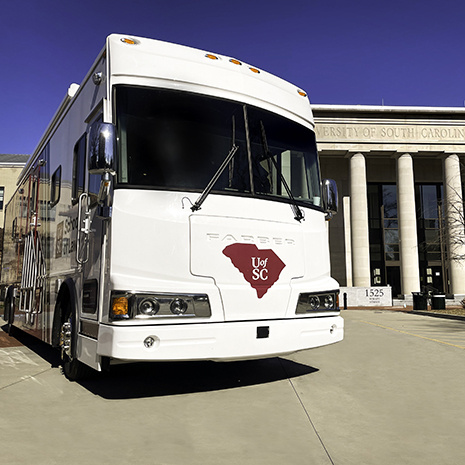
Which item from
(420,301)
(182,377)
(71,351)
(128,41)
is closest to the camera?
(128,41)

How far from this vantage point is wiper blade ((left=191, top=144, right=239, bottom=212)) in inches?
190

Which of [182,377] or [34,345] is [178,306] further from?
[34,345]

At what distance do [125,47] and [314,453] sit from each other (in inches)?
166

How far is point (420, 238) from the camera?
40.5 meters

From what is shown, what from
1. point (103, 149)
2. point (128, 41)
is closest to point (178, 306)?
point (103, 149)

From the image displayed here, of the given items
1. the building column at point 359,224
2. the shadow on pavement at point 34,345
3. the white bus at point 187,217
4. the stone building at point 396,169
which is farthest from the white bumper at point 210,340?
the building column at point 359,224

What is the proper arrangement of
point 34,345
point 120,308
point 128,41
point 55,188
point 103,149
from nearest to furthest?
point 120,308, point 103,149, point 128,41, point 55,188, point 34,345

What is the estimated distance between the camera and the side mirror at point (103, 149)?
176 inches

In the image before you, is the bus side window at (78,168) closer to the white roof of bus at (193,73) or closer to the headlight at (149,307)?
the white roof of bus at (193,73)

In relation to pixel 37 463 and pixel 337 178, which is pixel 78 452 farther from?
pixel 337 178

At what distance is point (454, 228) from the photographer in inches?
1320

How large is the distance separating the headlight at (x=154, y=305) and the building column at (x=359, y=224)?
30.6 metres

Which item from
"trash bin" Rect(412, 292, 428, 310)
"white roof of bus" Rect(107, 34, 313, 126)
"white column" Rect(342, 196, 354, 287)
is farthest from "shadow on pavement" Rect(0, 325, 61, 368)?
"white column" Rect(342, 196, 354, 287)

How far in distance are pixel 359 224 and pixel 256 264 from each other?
30712 millimetres
